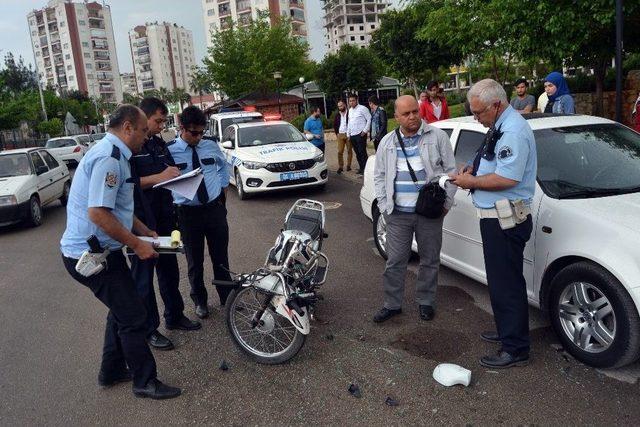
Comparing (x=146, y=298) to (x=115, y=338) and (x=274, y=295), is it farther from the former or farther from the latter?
(x=274, y=295)

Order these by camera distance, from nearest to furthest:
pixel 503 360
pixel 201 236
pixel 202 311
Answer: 1. pixel 503 360
2. pixel 201 236
3. pixel 202 311

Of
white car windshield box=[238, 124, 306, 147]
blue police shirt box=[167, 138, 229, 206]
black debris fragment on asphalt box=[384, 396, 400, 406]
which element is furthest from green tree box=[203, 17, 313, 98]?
black debris fragment on asphalt box=[384, 396, 400, 406]

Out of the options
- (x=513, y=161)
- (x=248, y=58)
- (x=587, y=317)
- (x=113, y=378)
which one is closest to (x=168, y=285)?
(x=113, y=378)

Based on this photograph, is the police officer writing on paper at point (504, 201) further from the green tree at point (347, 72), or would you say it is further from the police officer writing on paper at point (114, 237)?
the green tree at point (347, 72)

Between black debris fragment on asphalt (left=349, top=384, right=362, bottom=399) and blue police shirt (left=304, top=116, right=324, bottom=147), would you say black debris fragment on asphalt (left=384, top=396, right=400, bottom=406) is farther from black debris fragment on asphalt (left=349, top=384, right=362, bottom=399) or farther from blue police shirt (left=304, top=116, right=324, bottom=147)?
blue police shirt (left=304, top=116, right=324, bottom=147)

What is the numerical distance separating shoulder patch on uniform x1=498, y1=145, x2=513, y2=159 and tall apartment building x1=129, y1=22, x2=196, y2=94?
14357 centimetres

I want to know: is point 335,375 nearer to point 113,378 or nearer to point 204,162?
point 113,378

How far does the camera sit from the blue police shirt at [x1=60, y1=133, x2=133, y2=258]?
2.93m

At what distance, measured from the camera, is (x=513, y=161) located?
123 inches

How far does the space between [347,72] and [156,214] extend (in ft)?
123

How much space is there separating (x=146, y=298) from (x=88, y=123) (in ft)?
242

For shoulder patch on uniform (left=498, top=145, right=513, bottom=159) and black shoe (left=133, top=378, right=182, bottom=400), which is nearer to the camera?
shoulder patch on uniform (left=498, top=145, right=513, bottom=159)

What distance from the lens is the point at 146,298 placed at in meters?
3.86

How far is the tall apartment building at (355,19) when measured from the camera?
114 metres
